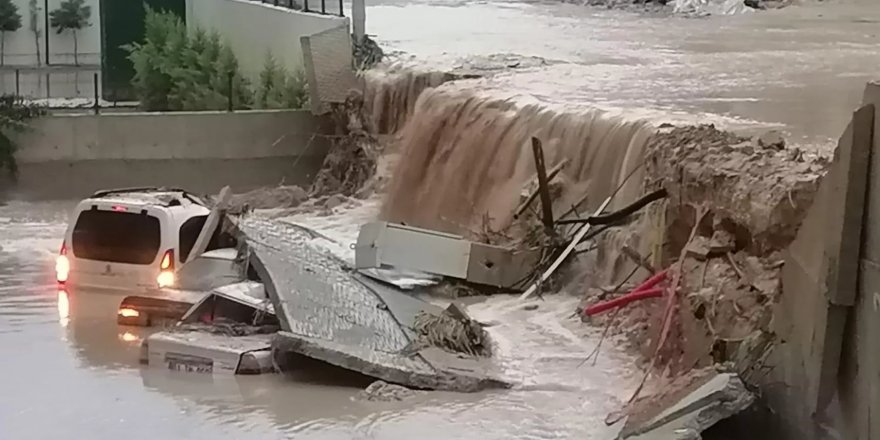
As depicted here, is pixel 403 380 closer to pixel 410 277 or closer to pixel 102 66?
pixel 410 277

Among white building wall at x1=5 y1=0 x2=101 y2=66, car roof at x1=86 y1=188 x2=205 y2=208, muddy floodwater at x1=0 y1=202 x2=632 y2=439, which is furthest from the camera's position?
white building wall at x1=5 y1=0 x2=101 y2=66

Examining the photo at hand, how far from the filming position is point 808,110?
1424 cm

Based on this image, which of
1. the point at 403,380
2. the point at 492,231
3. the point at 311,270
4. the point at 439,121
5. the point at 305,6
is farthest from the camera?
the point at 305,6

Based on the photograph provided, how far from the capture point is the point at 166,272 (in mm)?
13664

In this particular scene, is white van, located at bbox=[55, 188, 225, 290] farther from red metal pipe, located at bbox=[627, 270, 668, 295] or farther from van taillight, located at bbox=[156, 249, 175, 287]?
red metal pipe, located at bbox=[627, 270, 668, 295]

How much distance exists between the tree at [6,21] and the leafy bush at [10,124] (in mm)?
8830

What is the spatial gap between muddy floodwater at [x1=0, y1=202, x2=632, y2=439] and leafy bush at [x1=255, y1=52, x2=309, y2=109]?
9708 millimetres

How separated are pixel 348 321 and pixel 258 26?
48.1ft

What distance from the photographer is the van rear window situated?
1380 centimetres

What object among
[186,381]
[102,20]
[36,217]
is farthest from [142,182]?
[186,381]

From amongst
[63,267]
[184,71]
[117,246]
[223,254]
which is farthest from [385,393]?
[184,71]

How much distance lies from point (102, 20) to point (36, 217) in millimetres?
9131

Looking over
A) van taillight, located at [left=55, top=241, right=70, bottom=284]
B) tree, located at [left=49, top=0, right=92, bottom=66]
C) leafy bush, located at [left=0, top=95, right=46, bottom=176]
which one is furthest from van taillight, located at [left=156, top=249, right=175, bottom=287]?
tree, located at [left=49, top=0, right=92, bottom=66]

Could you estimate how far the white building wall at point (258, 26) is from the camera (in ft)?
75.2
